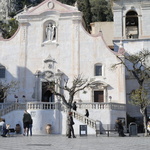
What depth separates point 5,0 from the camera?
10069 centimetres

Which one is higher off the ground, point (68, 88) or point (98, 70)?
point (98, 70)

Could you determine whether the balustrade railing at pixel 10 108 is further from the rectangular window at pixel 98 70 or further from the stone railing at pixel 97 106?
the rectangular window at pixel 98 70

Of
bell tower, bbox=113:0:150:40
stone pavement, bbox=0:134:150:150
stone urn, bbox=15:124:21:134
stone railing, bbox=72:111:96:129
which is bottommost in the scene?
stone pavement, bbox=0:134:150:150

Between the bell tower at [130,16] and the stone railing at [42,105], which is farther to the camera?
the bell tower at [130,16]

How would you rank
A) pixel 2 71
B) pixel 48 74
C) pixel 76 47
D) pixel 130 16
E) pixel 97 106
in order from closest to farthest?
1. pixel 97 106
2. pixel 48 74
3. pixel 76 47
4. pixel 2 71
5. pixel 130 16

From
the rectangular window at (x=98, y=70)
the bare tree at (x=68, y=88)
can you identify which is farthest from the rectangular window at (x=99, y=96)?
the rectangular window at (x=98, y=70)

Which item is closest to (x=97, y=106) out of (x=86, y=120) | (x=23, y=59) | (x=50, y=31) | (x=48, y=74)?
(x=86, y=120)

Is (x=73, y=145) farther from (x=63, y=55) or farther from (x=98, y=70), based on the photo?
(x=63, y=55)

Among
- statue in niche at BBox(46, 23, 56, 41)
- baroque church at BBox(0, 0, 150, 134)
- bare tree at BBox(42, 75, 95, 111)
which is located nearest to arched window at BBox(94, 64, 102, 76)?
baroque church at BBox(0, 0, 150, 134)

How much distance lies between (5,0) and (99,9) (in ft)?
140

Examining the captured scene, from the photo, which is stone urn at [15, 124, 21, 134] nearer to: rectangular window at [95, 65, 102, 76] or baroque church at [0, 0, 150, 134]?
baroque church at [0, 0, 150, 134]

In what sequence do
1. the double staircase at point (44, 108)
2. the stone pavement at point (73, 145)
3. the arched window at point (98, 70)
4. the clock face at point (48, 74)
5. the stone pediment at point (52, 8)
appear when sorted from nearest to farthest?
the stone pavement at point (73, 145) → the double staircase at point (44, 108) → the arched window at point (98, 70) → the clock face at point (48, 74) → the stone pediment at point (52, 8)

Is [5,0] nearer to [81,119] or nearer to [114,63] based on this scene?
[114,63]

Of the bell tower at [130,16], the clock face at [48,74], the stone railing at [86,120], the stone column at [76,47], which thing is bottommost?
the stone railing at [86,120]
